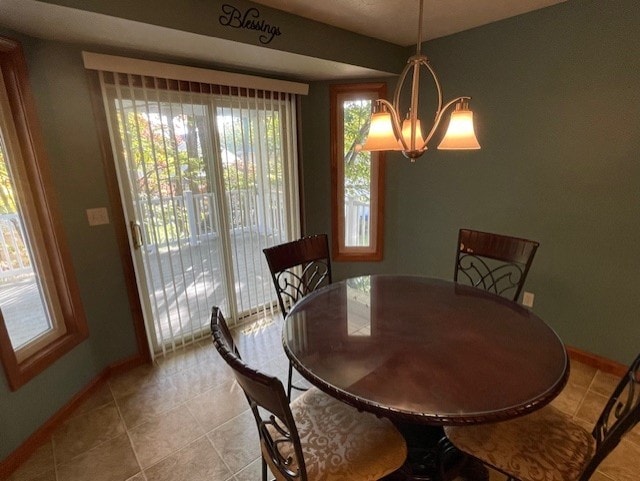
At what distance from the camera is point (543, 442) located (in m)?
1.14

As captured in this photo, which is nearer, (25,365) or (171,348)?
(25,365)

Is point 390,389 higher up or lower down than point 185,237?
lower down

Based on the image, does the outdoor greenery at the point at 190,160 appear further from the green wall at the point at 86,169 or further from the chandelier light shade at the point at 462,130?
the chandelier light shade at the point at 462,130

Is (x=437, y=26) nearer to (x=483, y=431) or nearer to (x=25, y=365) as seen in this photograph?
(x=483, y=431)

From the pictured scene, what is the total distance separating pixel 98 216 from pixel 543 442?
8.50 feet

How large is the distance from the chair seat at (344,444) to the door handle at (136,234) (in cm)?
160

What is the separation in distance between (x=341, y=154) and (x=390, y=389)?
238cm

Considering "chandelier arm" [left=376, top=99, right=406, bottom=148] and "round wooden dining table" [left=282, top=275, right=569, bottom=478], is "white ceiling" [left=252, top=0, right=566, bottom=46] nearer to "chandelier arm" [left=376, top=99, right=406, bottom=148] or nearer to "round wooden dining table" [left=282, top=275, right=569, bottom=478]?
"chandelier arm" [left=376, top=99, right=406, bottom=148]

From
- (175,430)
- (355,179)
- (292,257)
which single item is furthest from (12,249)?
(355,179)

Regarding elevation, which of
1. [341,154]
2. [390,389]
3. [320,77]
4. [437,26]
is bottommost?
[390,389]

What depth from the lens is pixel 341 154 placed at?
9.93 ft

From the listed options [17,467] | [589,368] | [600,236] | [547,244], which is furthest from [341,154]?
[17,467]

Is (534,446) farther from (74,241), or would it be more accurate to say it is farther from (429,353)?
(74,241)

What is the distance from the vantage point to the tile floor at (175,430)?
5.19ft
